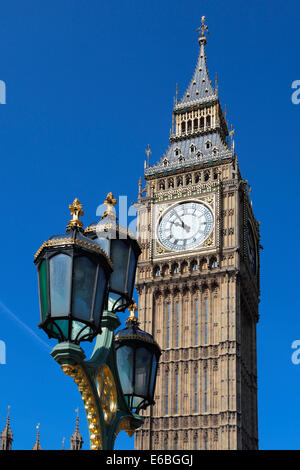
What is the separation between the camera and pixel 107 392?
821cm

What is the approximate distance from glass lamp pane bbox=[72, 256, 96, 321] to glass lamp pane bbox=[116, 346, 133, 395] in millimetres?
2099

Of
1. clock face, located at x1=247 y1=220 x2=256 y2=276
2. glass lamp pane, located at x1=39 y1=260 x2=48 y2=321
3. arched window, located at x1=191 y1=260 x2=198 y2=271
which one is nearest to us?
glass lamp pane, located at x1=39 y1=260 x2=48 y2=321

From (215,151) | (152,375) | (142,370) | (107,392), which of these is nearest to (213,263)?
(215,151)

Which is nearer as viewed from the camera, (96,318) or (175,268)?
(96,318)

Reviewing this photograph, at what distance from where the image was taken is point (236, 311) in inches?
1969

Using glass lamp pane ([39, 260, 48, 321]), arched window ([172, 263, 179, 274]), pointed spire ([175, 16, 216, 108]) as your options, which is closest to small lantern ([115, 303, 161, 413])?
glass lamp pane ([39, 260, 48, 321])

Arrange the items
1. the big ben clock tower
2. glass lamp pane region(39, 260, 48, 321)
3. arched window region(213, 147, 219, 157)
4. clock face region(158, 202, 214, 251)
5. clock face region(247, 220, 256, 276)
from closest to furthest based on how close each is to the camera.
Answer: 1. glass lamp pane region(39, 260, 48, 321)
2. the big ben clock tower
3. clock face region(158, 202, 214, 251)
4. clock face region(247, 220, 256, 276)
5. arched window region(213, 147, 219, 157)

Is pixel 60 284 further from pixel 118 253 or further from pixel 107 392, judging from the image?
pixel 118 253

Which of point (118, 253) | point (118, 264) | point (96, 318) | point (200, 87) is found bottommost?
point (96, 318)

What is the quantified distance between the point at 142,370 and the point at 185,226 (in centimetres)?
4378

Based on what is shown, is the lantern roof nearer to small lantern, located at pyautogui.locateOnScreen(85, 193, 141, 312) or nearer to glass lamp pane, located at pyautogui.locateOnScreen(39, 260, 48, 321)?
small lantern, located at pyautogui.locateOnScreen(85, 193, 141, 312)

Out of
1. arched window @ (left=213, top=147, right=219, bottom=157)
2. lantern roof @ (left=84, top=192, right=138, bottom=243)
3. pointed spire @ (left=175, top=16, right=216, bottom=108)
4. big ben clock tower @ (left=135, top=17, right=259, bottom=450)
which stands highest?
pointed spire @ (left=175, top=16, right=216, bottom=108)

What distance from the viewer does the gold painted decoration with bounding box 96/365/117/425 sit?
8.02 meters
